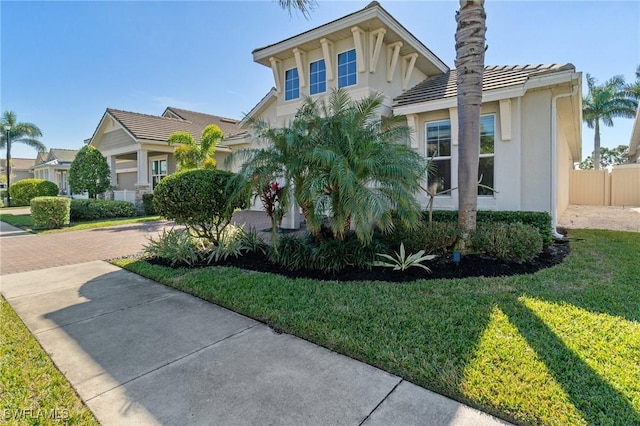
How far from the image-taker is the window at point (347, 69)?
10.8 meters

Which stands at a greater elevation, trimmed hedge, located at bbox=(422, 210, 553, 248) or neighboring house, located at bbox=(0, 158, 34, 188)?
neighboring house, located at bbox=(0, 158, 34, 188)

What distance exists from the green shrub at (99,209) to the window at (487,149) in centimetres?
1832

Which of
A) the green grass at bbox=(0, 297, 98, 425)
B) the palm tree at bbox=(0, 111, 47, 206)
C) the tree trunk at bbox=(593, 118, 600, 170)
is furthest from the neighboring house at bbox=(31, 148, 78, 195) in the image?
the tree trunk at bbox=(593, 118, 600, 170)

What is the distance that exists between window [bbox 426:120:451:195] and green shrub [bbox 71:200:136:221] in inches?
667

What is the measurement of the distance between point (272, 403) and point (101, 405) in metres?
1.45

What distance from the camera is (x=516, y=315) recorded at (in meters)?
4.18

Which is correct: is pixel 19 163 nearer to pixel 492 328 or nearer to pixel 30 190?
pixel 30 190

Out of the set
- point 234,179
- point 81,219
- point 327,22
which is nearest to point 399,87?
point 327,22

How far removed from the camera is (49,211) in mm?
13781

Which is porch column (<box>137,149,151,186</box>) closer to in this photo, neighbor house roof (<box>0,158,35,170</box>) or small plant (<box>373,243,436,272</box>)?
small plant (<box>373,243,436,272</box>)

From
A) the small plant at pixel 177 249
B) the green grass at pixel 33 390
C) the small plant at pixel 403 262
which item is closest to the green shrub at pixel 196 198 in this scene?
the small plant at pixel 177 249

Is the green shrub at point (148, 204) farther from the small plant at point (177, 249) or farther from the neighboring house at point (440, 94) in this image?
the small plant at point (177, 249)

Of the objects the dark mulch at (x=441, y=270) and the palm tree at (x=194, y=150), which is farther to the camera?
the palm tree at (x=194, y=150)

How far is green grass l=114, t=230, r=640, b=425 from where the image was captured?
2.67 metres
